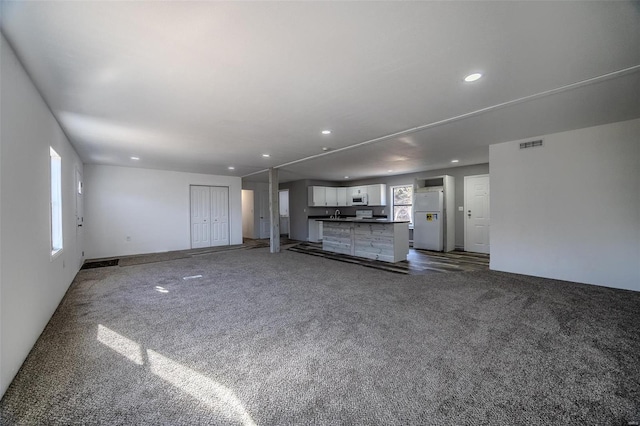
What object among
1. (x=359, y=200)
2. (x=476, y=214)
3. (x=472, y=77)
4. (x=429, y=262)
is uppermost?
(x=472, y=77)

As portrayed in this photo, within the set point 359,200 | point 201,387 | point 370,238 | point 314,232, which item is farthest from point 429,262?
point 201,387

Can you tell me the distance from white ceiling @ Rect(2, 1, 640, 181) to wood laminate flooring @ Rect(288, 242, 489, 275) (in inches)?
109

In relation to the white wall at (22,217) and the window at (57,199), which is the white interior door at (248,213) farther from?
the white wall at (22,217)

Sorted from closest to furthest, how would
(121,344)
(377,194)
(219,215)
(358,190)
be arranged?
(121,344)
(219,215)
(377,194)
(358,190)

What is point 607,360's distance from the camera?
6.98ft

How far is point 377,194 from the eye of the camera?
31.4 ft

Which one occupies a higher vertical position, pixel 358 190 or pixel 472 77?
pixel 472 77

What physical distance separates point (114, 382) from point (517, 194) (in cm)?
636

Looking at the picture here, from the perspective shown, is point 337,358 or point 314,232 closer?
point 337,358

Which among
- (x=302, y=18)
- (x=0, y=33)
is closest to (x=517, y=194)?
(x=302, y=18)

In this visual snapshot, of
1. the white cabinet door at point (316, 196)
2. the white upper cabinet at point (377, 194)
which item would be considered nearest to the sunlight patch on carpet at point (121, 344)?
the white cabinet door at point (316, 196)

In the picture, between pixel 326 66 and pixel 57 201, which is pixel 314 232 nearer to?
pixel 57 201

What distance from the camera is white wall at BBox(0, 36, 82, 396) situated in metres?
1.86

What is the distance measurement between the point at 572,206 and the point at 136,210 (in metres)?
10.2
